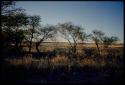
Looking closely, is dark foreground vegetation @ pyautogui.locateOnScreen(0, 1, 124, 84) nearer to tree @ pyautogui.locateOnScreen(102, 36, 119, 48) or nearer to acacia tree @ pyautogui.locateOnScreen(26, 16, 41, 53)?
acacia tree @ pyautogui.locateOnScreen(26, 16, 41, 53)

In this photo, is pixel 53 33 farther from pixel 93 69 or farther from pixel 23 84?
pixel 23 84

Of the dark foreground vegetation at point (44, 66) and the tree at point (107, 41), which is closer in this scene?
the dark foreground vegetation at point (44, 66)

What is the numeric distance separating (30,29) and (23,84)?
60.0ft

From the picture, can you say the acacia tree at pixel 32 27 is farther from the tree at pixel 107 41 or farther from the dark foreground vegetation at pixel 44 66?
the tree at pixel 107 41

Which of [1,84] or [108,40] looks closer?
[1,84]

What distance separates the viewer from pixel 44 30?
1099 inches

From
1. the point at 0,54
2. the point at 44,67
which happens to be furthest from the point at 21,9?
the point at 0,54

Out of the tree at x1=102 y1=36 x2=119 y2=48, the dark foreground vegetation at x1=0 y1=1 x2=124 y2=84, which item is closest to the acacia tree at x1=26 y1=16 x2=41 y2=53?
the dark foreground vegetation at x1=0 y1=1 x2=124 y2=84

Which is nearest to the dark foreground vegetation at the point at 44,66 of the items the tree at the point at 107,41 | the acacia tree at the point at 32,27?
the acacia tree at the point at 32,27

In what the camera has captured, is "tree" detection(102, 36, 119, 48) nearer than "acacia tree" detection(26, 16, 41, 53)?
No

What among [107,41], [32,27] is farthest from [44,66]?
[107,41]

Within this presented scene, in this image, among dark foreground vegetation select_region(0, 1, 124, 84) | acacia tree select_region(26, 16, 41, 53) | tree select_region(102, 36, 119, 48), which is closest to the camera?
dark foreground vegetation select_region(0, 1, 124, 84)

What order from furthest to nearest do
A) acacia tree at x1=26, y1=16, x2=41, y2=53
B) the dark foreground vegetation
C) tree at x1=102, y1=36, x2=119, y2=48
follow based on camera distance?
tree at x1=102, y1=36, x2=119, y2=48 < acacia tree at x1=26, y1=16, x2=41, y2=53 < the dark foreground vegetation

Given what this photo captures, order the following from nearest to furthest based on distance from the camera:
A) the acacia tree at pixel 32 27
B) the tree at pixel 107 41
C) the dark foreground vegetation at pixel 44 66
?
1. the dark foreground vegetation at pixel 44 66
2. the acacia tree at pixel 32 27
3. the tree at pixel 107 41
